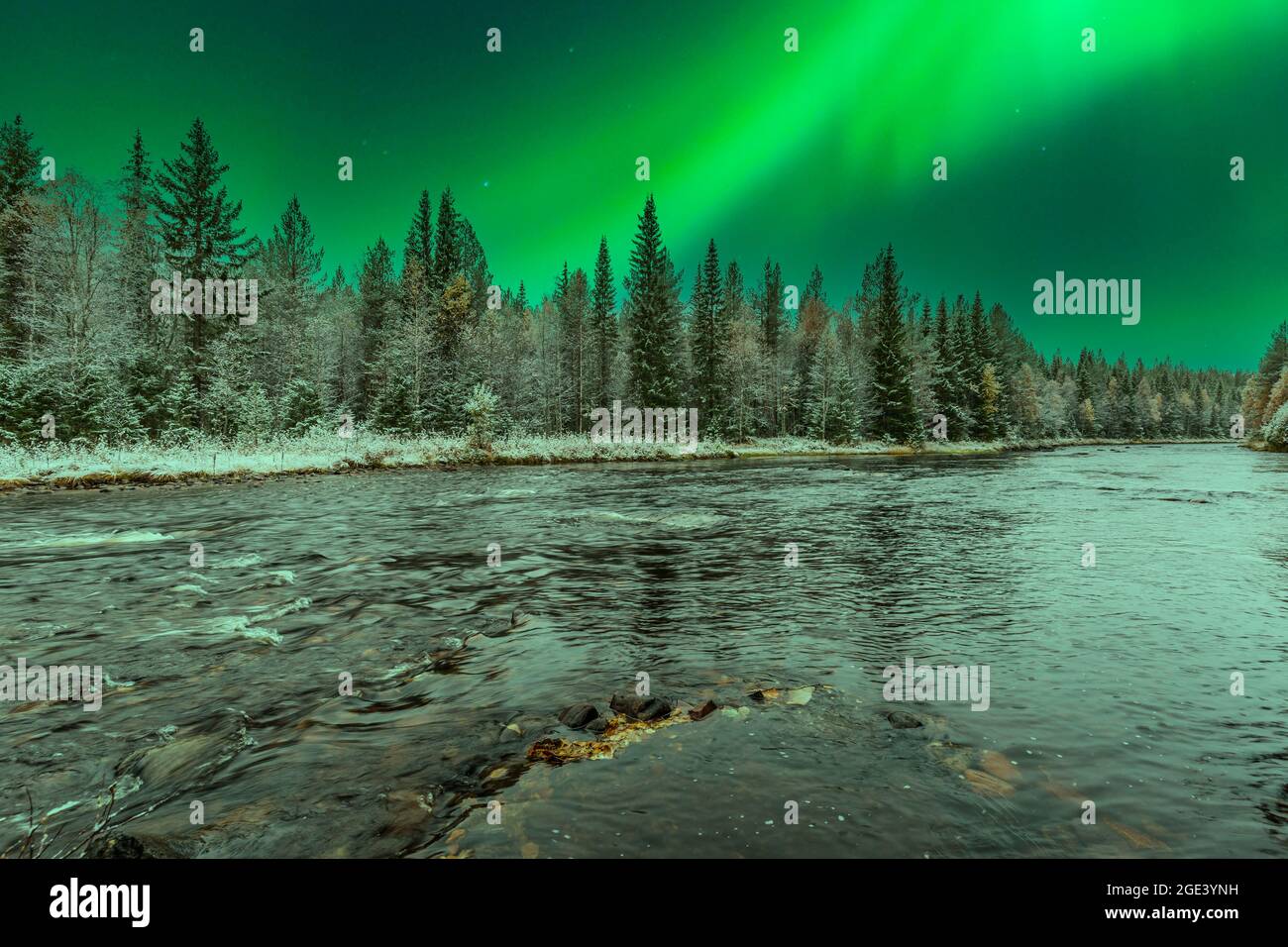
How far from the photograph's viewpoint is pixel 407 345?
164ft

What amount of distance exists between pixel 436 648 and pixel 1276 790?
7331 mm

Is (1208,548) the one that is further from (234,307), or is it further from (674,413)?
(234,307)

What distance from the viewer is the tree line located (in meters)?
32.8

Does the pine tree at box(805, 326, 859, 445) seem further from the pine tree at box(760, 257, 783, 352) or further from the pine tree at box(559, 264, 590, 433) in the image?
the pine tree at box(559, 264, 590, 433)

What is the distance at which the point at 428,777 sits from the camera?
14.2 ft

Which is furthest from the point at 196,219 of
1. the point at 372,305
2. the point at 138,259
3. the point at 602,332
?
the point at 602,332

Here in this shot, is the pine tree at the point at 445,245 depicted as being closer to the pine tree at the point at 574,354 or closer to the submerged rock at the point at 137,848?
the pine tree at the point at 574,354

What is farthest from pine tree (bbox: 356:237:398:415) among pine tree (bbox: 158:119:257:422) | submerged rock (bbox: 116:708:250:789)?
submerged rock (bbox: 116:708:250:789)

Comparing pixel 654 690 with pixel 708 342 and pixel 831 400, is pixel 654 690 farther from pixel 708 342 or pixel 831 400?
pixel 831 400

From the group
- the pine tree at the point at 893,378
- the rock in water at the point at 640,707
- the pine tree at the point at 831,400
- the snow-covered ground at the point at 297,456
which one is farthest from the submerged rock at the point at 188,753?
the pine tree at the point at 893,378

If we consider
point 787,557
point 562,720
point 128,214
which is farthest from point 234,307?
point 562,720

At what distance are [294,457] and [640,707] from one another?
33405 mm

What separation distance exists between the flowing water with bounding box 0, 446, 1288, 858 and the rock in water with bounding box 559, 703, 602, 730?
0.13 metres

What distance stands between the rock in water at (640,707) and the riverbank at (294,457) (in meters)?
27.3
